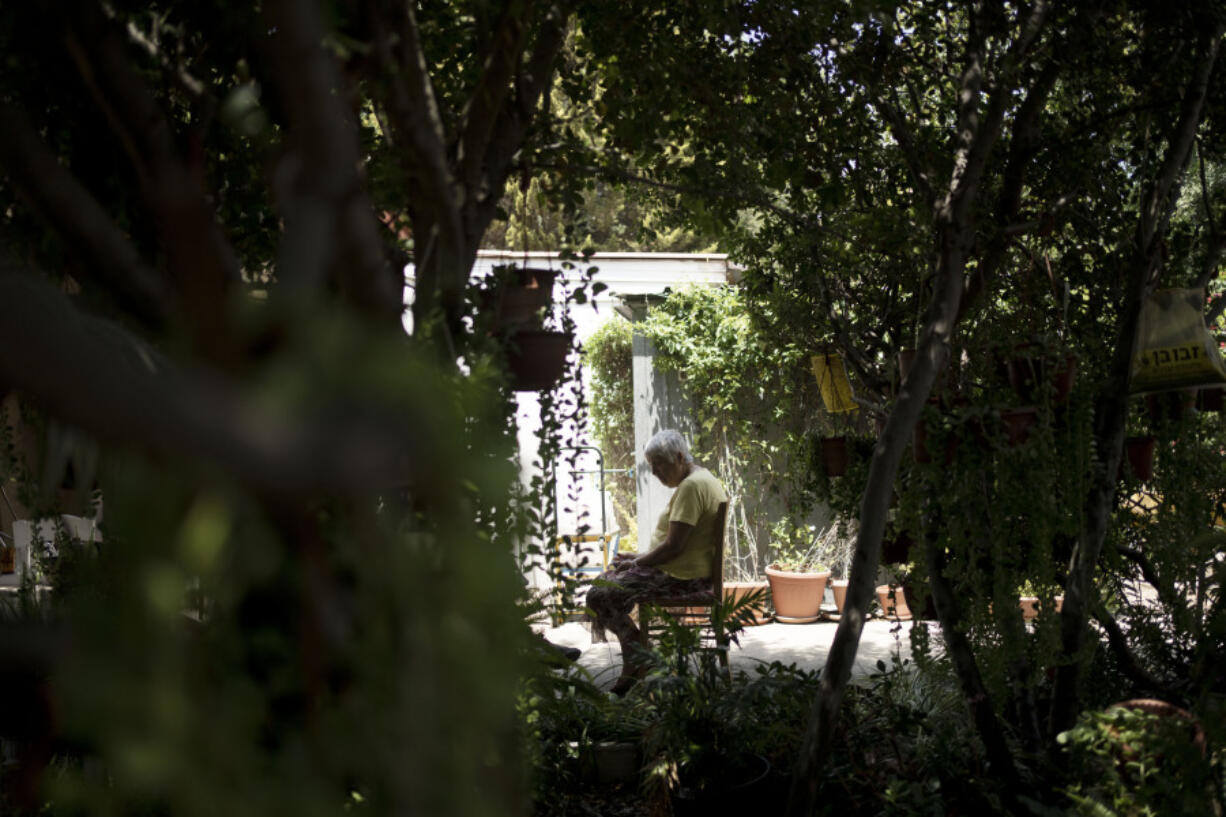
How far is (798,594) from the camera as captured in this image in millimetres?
7449

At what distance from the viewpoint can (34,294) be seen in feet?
1.78

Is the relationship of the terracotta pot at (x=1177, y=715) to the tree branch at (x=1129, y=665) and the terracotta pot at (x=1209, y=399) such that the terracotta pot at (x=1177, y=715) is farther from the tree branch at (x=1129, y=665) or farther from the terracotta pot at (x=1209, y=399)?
the terracotta pot at (x=1209, y=399)

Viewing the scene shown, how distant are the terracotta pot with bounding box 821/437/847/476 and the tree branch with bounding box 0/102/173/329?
3.19 m

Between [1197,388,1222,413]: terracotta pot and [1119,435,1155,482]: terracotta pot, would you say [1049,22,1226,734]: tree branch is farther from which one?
[1197,388,1222,413]: terracotta pot

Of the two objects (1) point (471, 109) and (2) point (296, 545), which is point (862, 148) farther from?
(2) point (296, 545)

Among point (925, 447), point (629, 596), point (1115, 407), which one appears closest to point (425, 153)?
point (925, 447)

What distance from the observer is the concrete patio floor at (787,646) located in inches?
225

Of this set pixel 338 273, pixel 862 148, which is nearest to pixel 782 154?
pixel 862 148

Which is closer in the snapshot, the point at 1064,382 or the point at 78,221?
the point at 78,221

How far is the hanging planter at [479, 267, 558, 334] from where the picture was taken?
2.05 m

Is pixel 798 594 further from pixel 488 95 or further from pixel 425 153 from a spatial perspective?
pixel 425 153

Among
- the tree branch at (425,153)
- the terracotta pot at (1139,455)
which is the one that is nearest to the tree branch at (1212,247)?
the terracotta pot at (1139,455)

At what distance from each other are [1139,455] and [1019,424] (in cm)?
71

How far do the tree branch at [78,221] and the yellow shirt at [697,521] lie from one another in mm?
3918
